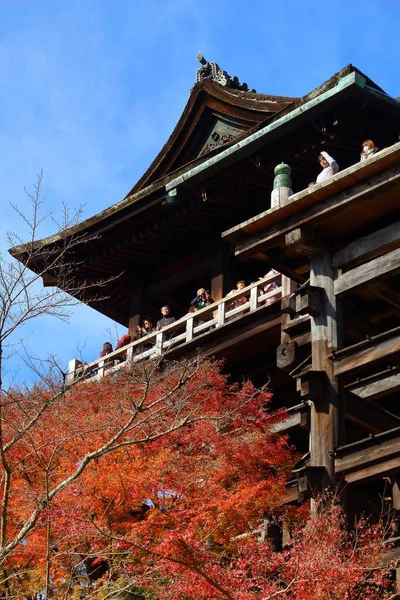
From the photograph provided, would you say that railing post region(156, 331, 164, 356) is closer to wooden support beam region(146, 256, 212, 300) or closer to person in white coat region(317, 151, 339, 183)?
wooden support beam region(146, 256, 212, 300)

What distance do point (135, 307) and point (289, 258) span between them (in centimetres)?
643

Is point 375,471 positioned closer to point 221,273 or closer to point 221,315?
point 221,315

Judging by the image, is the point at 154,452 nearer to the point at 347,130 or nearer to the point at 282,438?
the point at 282,438

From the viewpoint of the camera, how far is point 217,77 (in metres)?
27.4

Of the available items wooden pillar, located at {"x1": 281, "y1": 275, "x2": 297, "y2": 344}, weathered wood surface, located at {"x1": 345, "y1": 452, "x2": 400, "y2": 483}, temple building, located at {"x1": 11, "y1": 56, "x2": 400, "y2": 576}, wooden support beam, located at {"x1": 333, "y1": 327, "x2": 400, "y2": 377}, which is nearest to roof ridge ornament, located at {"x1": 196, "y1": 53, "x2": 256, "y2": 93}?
temple building, located at {"x1": 11, "y1": 56, "x2": 400, "y2": 576}

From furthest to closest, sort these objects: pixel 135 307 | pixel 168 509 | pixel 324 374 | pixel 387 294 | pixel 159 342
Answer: pixel 135 307, pixel 159 342, pixel 387 294, pixel 324 374, pixel 168 509

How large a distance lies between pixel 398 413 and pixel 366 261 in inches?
174

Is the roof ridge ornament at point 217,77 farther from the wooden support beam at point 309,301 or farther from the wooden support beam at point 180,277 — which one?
the wooden support beam at point 309,301

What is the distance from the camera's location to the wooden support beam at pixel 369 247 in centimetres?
1672

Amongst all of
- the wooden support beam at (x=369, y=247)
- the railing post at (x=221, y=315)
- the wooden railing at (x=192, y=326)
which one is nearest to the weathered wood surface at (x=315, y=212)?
the wooden support beam at (x=369, y=247)

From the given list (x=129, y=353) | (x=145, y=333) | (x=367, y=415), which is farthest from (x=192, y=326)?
(x=367, y=415)

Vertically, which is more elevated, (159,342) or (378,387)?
(159,342)

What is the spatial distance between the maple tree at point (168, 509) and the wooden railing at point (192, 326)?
1320 millimetres

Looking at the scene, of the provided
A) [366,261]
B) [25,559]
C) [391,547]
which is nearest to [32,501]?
[25,559]
